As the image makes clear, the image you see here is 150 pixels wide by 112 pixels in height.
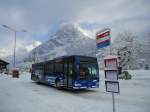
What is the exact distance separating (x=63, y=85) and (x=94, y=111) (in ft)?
26.8

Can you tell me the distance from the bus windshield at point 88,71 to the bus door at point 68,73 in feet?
2.75

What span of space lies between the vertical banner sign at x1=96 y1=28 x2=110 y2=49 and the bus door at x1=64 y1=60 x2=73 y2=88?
8.65 m

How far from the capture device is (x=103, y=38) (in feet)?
22.0

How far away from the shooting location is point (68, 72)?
15.8 meters

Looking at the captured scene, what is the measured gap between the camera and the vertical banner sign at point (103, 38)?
6480 mm

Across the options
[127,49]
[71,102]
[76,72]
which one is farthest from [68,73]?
[127,49]

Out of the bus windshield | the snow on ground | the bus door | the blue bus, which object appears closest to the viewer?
the snow on ground

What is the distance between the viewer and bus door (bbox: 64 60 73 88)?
15.4 meters

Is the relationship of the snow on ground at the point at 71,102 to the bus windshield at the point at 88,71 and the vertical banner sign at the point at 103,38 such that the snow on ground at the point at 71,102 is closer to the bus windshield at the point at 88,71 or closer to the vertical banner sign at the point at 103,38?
the bus windshield at the point at 88,71

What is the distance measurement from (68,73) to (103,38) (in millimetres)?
9408

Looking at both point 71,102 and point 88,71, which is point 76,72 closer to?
point 88,71

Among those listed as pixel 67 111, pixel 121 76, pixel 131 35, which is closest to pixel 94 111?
pixel 67 111

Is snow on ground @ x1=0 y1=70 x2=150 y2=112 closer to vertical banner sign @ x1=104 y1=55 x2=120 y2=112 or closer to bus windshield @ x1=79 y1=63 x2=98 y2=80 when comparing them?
bus windshield @ x1=79 y1=63 x2=98 y2=80

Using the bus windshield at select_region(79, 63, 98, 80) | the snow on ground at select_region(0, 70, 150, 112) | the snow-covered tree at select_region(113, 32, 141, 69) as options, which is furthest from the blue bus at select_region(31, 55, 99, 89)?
the snow-covered tree at select_region(113, 32, 141, 69)
